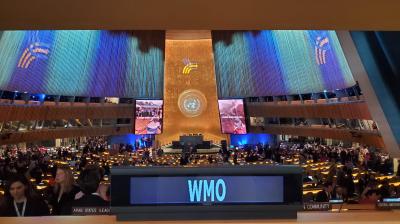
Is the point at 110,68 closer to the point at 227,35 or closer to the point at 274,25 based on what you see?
the point at 227,35

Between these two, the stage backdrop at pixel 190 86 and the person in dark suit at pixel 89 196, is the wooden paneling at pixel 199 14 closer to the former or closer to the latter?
the person in dark suit at pixel 89 196

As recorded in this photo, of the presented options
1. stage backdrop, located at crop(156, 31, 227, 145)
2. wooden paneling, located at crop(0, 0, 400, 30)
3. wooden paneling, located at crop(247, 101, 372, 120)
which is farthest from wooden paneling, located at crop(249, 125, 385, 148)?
wooden paneling, located at crop(0, 0, 400, 30)

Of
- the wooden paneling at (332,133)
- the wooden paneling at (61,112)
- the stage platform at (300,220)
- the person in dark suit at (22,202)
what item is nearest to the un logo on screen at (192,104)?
the wooden paneling at (332,133)

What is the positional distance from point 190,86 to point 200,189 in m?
37.7

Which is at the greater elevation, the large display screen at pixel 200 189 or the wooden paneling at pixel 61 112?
the wooden paneling at pixel 61 112

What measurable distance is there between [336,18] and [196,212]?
7.73 ft

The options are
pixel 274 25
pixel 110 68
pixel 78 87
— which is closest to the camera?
pixel 274 25

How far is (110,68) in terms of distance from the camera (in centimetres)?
3562

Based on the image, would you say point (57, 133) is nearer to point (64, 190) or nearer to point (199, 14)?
point (64, 190)

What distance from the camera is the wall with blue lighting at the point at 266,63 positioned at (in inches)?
1233

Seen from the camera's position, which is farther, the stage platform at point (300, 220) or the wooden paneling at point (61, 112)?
the wooden paneling at point (61, 112)

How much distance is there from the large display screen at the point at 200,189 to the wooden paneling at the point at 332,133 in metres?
18.2

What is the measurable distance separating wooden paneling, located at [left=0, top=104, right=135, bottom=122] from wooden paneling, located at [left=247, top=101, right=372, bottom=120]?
31.6 ft

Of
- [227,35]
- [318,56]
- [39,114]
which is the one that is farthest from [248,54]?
[39,114]
